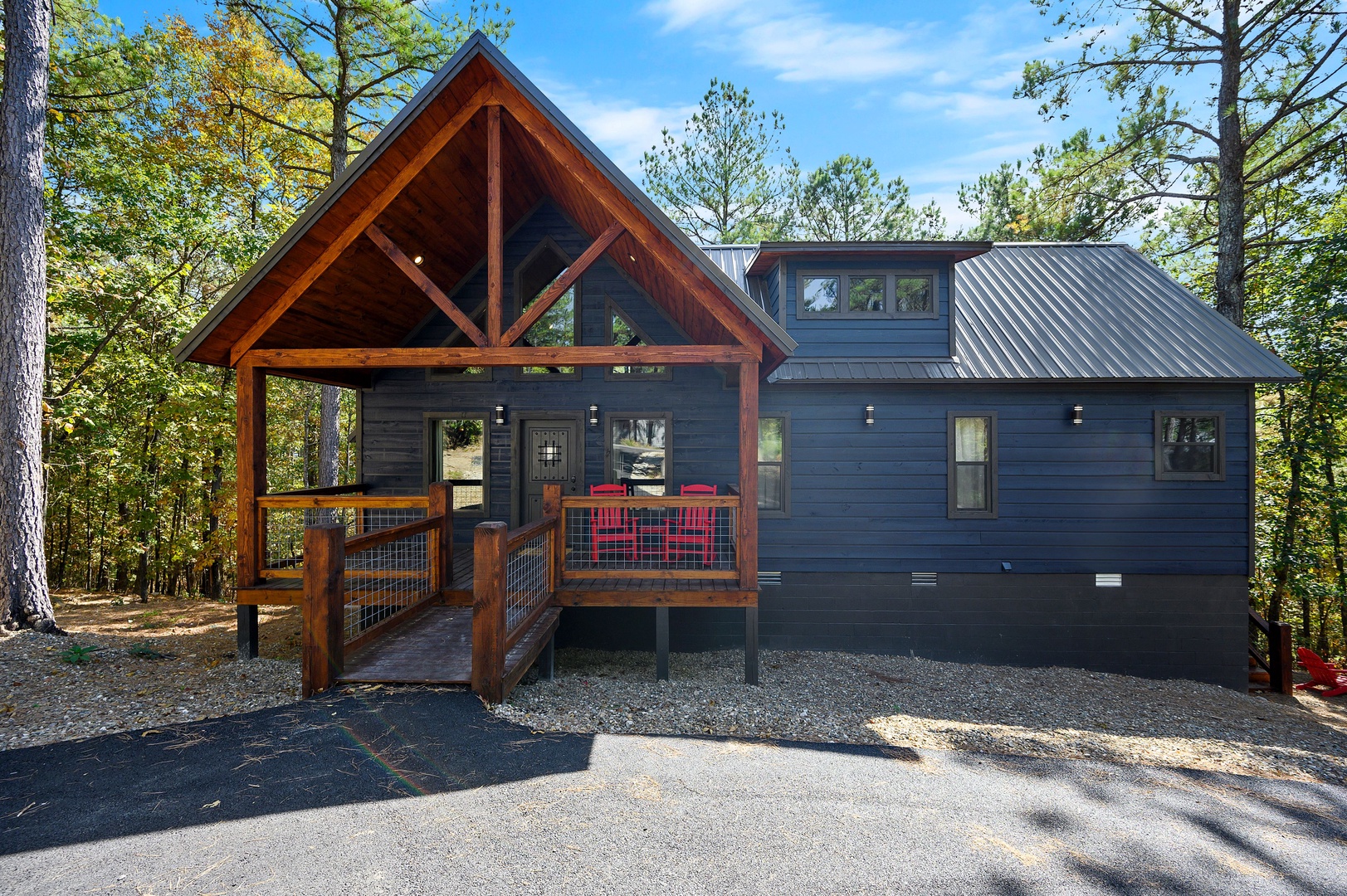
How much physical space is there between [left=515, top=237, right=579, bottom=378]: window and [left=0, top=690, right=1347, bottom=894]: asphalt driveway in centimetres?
566

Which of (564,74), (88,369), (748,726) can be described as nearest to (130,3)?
(88,369)

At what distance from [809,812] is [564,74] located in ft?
45.6

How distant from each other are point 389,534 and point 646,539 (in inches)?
135

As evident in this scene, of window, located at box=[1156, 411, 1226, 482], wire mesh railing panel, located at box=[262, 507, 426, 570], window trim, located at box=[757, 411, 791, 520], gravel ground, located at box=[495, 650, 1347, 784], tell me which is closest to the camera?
gravel ground, located at box=[495, 650, 1347, 784]

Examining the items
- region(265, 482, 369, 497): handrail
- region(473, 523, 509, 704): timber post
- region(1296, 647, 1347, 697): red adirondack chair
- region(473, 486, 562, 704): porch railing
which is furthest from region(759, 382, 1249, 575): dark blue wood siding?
region(265, 482, 369, 497): handrail

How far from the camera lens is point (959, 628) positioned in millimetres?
8281

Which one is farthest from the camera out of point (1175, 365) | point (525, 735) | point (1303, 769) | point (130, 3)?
point (130, 3)

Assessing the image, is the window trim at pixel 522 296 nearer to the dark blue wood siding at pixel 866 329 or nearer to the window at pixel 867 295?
the dark blue wood siding at pixel 866 329

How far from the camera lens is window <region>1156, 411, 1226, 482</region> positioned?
8203 mm

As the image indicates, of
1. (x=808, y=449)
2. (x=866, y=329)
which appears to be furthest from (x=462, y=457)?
(x=866, y=329)

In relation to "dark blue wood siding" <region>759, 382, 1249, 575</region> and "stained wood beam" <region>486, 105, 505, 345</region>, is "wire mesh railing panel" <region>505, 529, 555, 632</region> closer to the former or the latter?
"stained wood beam" <region>486, 105, 505, 345</region>

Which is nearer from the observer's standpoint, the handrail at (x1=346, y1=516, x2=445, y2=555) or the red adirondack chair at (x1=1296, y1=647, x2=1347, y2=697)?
the handrail at (x1=346, y1=516, x2=445, y2=555)

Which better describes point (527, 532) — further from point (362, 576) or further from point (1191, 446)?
point (1191, 446)

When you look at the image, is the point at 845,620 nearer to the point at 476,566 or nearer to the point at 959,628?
the point at 959,628
